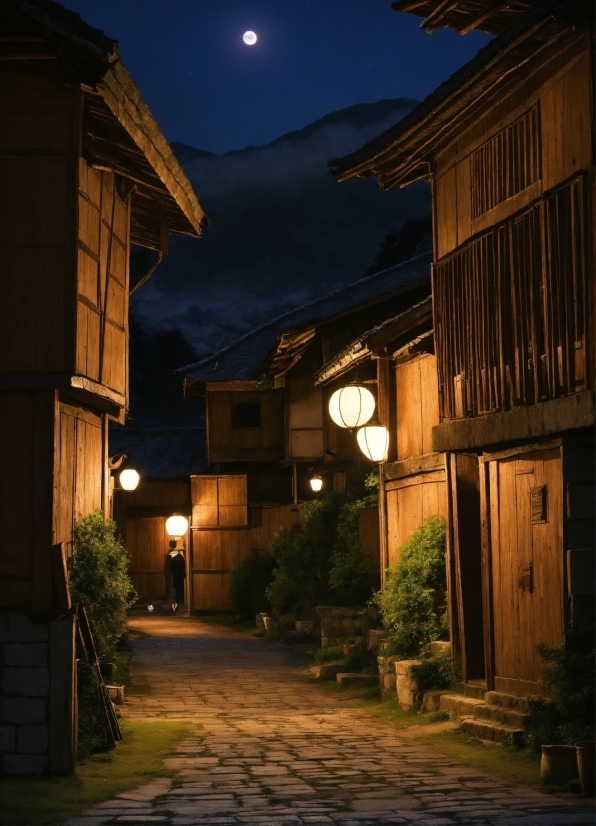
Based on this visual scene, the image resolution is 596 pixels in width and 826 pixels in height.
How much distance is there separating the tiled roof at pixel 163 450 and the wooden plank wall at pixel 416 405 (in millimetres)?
21440

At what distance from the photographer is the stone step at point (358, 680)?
18.6 metres

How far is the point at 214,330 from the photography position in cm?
13075

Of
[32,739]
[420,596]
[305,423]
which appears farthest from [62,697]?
A: [305,423]

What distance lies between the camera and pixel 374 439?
18.3 m

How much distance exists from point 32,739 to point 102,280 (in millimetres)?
5807

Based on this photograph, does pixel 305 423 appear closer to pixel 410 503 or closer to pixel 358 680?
pixel 410 503

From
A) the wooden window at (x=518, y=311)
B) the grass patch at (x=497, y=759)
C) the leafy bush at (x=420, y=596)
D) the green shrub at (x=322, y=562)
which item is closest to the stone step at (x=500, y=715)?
the grass patch at (x=497, y=759)

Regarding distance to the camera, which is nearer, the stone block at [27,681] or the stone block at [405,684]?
the stone block at [27,681]

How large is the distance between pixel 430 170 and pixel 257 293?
124215mm

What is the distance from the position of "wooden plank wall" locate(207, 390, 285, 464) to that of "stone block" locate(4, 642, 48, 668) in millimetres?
26196

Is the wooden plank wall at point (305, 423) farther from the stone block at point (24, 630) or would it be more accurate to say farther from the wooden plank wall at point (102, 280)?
the stone block at point (24, 630)

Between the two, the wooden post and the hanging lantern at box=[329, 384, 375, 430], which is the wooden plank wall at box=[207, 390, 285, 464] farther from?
the wooden post

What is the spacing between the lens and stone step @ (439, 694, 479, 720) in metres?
13.9

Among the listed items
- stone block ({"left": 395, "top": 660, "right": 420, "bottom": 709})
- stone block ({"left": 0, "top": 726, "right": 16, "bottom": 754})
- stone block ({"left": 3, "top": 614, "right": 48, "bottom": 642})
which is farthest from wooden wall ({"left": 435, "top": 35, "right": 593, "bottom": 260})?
stone block ({"left": 0, "top": 726, "right": 16, "bottom": 754})
